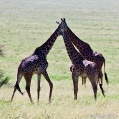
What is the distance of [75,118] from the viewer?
9812mm

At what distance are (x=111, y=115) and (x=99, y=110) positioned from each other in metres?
0.60

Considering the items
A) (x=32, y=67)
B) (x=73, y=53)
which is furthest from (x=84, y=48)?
(x=32, y=67)

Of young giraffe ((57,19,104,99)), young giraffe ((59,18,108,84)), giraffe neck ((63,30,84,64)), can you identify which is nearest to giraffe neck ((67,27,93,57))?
young giraffe ((59,18,108,84))

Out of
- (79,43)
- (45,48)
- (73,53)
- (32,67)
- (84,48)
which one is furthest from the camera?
(84,48)

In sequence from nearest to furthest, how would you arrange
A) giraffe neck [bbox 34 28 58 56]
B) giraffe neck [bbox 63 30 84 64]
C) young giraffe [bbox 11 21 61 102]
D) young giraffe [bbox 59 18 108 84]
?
young giraffe [bbox 11 21 61 102], giraffe neck [bbox 63 30 84 64], giraffe neck [bbox 34 28 58 56], young giraffe [bbox 59 18 108 84]

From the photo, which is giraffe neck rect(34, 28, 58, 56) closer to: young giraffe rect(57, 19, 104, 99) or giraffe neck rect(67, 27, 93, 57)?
giraffe neck rect(67, 27, 93, 57)

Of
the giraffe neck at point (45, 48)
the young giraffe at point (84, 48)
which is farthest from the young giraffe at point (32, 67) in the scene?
the young giraffe at point (84, 48)

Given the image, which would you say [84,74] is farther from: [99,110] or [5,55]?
[5,55]

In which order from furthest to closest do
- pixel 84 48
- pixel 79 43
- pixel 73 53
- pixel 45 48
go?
pixel 84 48, pixel 79 43, pixel 45 48, pixel 73 53

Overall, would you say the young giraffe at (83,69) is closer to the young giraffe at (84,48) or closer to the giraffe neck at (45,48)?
the giraffe neck at (45,48)

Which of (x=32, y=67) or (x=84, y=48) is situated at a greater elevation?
(x=84, y=48)

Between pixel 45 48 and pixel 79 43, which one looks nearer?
pixel 45 48

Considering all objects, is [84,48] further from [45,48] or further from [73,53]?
[45,48]

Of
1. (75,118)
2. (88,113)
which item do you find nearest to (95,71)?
(88,113)
